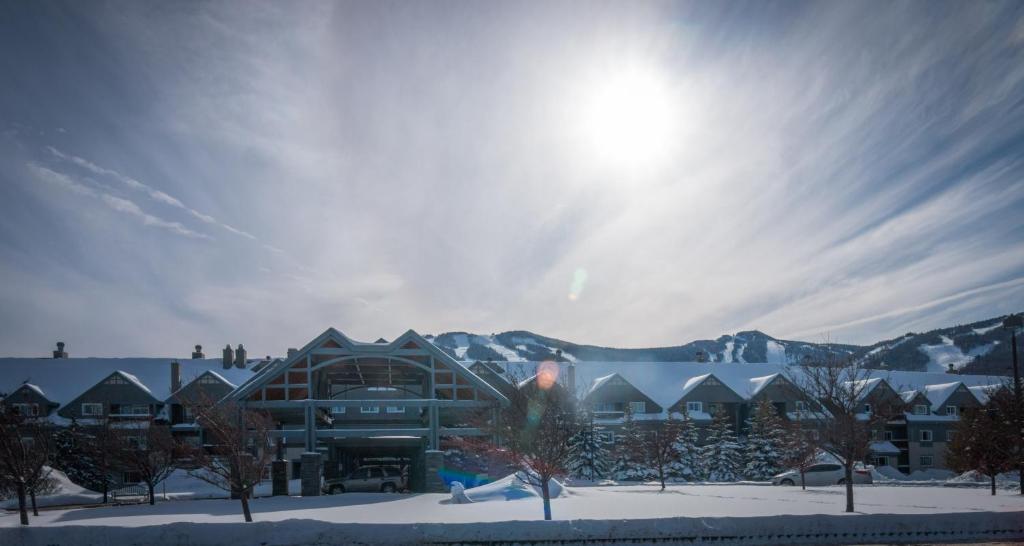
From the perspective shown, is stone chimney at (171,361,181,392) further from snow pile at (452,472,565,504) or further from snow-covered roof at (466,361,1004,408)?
snow pile at (452,472,565,504)

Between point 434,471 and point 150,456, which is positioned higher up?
point 150,456

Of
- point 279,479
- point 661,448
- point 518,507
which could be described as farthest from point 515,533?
point 661,448

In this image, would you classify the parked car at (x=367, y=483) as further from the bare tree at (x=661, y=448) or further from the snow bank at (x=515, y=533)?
Answer: the snow bank at (x=515, y=533)

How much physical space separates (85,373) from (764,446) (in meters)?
52.2

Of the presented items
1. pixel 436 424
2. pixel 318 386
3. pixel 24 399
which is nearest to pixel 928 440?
pixel 436 424

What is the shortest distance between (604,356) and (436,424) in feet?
563

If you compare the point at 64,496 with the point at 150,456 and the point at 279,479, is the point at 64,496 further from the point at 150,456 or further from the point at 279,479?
the point at 279,479

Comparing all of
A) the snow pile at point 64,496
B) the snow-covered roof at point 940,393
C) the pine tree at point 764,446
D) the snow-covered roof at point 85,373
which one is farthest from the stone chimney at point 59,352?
the snow-covered roof at point 940,393

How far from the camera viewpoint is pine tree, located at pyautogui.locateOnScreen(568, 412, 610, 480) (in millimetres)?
38906

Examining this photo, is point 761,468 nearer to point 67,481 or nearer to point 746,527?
point 746,527

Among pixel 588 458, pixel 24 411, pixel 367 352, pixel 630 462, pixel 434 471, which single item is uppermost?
pixel 367 352

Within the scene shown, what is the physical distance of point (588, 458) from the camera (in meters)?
39.2

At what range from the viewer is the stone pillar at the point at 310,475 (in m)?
25.7

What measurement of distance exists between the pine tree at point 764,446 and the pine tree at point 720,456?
774 millimetres
